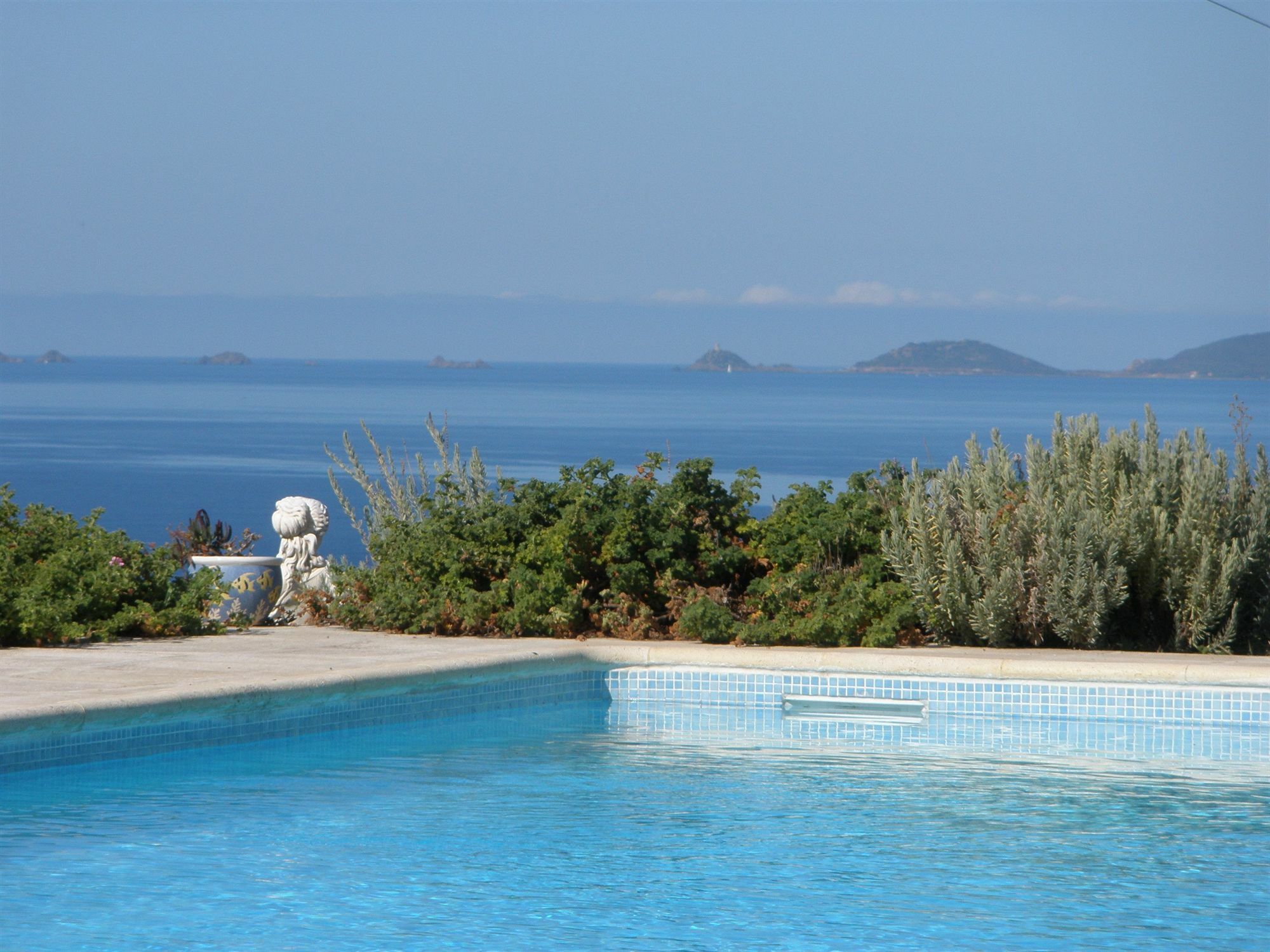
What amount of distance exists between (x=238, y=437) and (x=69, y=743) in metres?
61.4

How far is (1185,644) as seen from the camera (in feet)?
29.5

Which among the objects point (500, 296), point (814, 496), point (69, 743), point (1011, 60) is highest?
point (1011, 60)

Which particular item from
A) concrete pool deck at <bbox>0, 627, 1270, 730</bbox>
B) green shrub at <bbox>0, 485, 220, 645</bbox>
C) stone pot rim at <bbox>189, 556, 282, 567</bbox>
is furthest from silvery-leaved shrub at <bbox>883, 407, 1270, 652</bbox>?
green shrub at <bbox>0, 485, 220, 645</bbox>

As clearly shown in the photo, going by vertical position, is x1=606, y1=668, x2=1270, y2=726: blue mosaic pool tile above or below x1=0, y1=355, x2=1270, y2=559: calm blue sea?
below

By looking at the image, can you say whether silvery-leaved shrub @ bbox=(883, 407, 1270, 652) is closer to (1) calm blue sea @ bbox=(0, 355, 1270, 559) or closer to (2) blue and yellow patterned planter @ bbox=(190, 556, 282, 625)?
(1) calm blue sea @ bbox=(0, 355, 1270, 559)

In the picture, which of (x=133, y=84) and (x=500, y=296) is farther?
(x=500, y=296)

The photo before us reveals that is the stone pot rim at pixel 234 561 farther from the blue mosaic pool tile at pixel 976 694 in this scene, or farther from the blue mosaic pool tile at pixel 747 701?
the blue mosaic pool tile at pixel 976 694

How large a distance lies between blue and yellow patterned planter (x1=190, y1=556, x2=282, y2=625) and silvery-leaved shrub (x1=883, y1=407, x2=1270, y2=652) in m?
3.98

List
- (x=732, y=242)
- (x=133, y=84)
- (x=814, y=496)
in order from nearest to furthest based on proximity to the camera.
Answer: (x=814, y=496)
(x=133, y=84)
(x=732, y=242)

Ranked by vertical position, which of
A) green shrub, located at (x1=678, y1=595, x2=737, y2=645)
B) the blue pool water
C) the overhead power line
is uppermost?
the overhead power line

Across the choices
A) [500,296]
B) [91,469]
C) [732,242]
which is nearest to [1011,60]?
[732,242]

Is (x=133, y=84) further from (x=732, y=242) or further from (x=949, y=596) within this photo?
(x=949, y=596)

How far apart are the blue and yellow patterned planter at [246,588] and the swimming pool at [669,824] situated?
98.4 inches

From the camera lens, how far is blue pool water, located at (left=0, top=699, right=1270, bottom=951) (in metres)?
4.70
